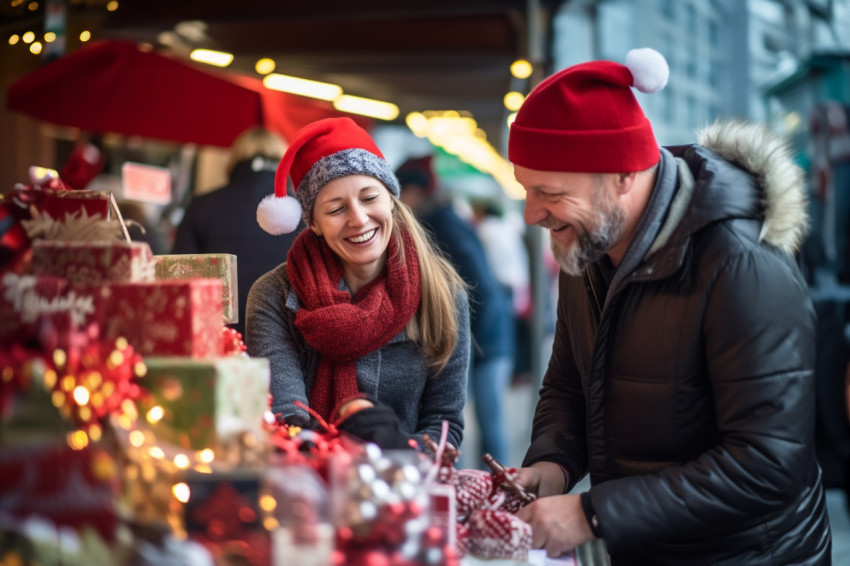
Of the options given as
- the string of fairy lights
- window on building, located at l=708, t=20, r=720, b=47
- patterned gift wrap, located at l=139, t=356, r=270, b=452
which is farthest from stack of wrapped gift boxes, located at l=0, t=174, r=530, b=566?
window on building, located at l=708, t=20, r=720, b=47

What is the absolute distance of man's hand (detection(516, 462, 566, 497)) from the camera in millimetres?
1734

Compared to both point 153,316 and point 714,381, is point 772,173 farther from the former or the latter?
point 153,316

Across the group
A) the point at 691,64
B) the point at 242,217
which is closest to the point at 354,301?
the point at 242,217

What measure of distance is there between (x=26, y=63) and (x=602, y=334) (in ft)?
7.76

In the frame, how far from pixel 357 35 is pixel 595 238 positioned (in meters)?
3.36

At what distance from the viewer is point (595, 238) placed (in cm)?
173

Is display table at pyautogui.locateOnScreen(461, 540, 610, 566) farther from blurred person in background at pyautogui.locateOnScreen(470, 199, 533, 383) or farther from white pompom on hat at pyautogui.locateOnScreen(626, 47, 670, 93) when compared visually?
blurred person in background at pyautogui.locateOnScreen(470, 199, 533, 383)

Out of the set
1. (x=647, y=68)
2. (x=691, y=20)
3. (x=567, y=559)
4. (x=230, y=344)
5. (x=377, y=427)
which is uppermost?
(x=691, y=20)

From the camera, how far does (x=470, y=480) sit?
1.53 meters

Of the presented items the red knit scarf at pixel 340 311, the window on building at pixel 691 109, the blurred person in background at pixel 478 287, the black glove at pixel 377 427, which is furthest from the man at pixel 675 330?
the window on building at pixel 691 109

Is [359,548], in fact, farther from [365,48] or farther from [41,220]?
[365,48]

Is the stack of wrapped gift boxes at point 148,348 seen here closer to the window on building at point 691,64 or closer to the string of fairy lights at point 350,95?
the string of fairy lights at point 350,95

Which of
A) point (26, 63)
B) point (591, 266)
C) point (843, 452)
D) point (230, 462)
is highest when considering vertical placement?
point (26, 63)

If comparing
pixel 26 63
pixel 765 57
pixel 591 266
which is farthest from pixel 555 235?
pixel 765 57
